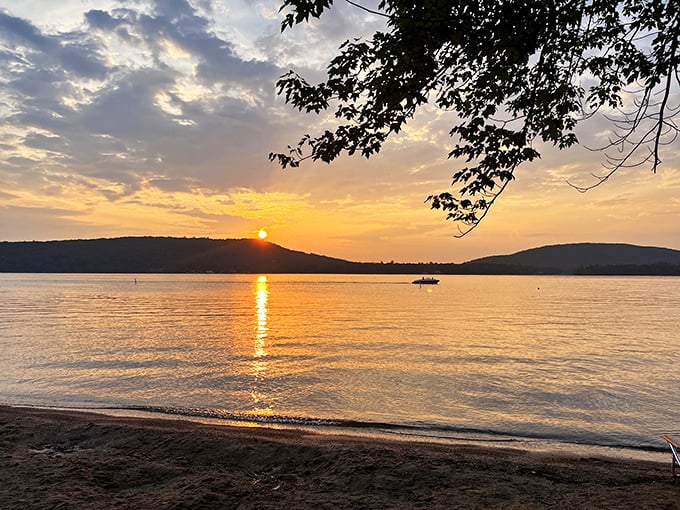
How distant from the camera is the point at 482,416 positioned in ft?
50.6

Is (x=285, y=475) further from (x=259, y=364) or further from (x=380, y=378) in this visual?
(x=259, y=364)

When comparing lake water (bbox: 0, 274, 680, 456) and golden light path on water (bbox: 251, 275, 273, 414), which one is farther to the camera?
golden light path on water (bbox: 251, 275, 273, 414)

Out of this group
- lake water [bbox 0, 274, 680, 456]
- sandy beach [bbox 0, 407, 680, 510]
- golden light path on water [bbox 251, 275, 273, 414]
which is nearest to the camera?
sandy beach [bbox 0, 407, 680, 510]

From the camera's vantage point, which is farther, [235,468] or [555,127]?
[235,468]

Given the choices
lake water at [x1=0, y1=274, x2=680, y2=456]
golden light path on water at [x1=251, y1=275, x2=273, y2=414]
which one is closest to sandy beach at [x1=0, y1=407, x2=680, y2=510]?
lake water at [x1=0, y1=274, x2=680, y2=456]

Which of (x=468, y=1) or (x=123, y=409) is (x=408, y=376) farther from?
(x=468, y=1)

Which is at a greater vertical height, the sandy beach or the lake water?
the sandy beach

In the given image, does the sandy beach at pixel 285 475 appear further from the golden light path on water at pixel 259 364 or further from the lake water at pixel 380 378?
the golden light path on water at pixel 259 364

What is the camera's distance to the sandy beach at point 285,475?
7.09 meters

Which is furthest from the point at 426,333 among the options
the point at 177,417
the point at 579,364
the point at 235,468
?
the point at 235,468

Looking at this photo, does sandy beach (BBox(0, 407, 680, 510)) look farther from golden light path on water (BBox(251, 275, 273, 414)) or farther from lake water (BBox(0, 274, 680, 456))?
golden light path on water (BBox(251, 275, 273, 414))

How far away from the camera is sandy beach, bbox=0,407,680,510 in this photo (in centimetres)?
709

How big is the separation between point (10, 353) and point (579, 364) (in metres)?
30.4

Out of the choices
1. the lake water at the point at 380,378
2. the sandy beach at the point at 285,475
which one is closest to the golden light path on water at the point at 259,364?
the lake water at the point at 380,378
